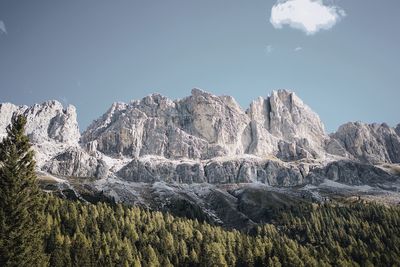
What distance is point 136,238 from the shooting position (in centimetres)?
13700

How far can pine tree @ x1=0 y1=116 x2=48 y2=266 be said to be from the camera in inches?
1268

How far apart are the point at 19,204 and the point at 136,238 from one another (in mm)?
108557

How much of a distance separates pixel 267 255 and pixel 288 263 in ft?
27.7

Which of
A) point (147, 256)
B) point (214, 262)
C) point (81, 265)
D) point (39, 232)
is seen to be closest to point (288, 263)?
point (214, 262)

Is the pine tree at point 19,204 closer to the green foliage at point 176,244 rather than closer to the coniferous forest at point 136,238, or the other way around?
the coniferous forest at point 136,238

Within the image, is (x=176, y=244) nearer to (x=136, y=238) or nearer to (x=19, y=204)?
(x=136, y=238)

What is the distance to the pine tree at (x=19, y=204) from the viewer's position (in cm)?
3222

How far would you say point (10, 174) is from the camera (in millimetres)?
34250

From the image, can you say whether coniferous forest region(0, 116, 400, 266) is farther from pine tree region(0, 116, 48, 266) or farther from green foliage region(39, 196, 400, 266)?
green foliage region(39, 196, 400, 266)

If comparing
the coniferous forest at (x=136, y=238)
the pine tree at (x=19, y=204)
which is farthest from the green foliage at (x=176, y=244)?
the pine tree at (x=19, y=204)

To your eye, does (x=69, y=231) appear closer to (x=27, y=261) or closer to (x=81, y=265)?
(x=81, y=265)

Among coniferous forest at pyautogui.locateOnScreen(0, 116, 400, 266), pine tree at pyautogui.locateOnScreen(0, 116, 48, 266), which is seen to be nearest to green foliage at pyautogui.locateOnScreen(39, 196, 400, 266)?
coniferous forest at pyautogui.locateOnScreen(0, 116, 400, 266)

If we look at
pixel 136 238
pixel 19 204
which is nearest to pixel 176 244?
pixel 136 238

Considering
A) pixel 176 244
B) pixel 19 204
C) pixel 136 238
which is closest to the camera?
pixel 19 204
